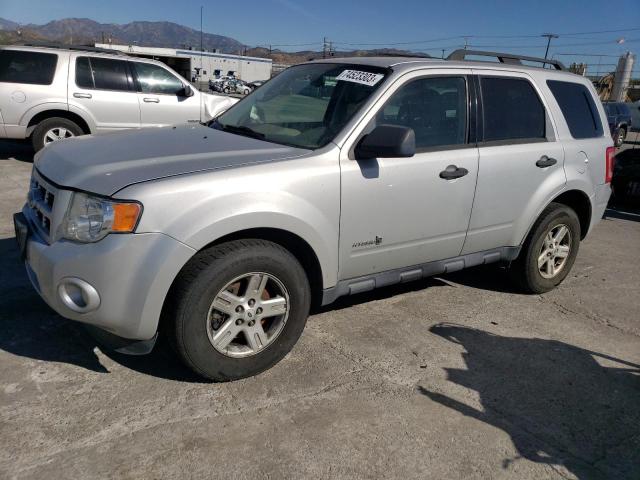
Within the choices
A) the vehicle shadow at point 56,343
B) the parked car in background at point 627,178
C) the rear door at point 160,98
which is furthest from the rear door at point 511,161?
the rear door at point 160,98

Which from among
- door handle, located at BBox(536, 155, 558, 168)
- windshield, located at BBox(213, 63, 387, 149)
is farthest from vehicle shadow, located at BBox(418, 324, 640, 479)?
windshield, located at BBox(213, 63, 387, 149)

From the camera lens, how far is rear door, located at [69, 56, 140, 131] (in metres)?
8.72

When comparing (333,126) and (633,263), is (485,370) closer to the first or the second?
(333,126)

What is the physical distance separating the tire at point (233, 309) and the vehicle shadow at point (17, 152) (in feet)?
24.0

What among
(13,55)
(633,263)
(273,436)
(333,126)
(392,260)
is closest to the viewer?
(273,436)

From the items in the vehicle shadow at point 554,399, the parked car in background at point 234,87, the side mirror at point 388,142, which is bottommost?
the vehicle shadow at point 554,399

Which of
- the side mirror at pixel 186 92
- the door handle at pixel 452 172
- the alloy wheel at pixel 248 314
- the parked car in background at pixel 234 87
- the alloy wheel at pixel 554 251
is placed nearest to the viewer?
the alloy wheel at pixel 248 314

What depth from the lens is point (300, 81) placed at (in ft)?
13.6

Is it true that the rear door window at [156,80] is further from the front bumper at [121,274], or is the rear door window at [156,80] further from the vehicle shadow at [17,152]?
the front bumper at [121,274]

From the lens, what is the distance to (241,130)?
12.6 ft

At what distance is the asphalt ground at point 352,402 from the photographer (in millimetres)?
2561

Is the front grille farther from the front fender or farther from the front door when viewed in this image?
the front door

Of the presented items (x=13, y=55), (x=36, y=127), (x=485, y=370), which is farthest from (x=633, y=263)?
(x=13, y=55)

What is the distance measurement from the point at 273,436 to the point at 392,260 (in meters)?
1.48
